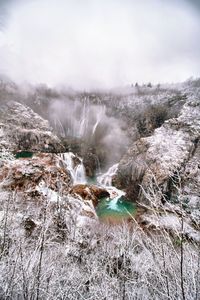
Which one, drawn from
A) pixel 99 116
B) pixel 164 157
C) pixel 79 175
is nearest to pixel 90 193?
pixel 79 175

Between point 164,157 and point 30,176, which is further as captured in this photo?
point 164,157

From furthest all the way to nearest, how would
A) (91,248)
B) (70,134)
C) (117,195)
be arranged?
(70,134)
(117,195)
(91,248)

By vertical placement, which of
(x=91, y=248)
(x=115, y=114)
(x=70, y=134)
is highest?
(x=91, y=248)

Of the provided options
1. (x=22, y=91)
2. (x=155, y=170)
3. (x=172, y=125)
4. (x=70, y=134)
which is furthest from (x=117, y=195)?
(x=22, y=91)

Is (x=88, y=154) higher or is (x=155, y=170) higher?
(x=155, y=170)

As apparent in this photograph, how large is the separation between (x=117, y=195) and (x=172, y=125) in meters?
20.8

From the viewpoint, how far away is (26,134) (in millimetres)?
81125

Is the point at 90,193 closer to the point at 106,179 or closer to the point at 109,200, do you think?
the point at 109,200

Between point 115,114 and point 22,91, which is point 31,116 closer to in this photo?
point 22,91

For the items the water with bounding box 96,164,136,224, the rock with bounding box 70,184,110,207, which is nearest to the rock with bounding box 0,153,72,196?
the rock with bounding box 70,184,110,207

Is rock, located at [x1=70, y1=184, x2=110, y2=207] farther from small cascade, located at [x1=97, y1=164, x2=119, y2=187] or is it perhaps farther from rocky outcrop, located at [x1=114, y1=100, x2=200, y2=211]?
small cascade, located at [x1=97, y1=164, x2=119, y2=187]

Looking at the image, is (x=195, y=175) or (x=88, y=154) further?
(x=88, y=154)

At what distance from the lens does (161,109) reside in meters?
77.6

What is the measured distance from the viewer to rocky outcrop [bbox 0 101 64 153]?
257 feet
